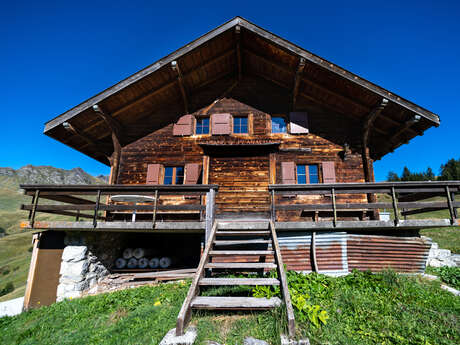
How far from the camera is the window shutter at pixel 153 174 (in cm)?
997

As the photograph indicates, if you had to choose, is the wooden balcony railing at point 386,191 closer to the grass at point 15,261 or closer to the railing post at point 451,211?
the railing post at point 451,211

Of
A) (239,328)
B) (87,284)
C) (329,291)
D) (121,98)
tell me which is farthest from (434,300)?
(121,98)

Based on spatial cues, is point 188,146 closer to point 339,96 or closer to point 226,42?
point 226,42

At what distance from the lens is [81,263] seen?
678 cm

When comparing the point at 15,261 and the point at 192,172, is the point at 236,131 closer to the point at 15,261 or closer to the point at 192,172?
the point at 192,172

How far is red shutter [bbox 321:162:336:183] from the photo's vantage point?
374 inches

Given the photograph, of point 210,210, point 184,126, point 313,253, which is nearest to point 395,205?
point 313,253

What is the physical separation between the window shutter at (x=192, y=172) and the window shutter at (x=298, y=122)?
4139mm

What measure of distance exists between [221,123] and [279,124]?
2.45 meters

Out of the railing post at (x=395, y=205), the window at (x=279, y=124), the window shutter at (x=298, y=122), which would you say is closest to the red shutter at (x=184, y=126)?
the window at (x=279, y=124)

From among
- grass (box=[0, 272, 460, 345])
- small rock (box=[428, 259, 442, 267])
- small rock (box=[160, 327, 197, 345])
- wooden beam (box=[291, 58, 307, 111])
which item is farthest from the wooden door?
small rock (box=[160, 327, 197, 345])

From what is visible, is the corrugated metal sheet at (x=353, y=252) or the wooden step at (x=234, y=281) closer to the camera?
the wooden step at (x=234, y=281)

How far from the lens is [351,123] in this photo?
33.3 ft

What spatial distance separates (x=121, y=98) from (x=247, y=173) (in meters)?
5.59
